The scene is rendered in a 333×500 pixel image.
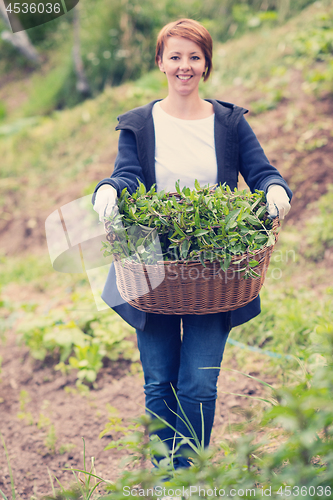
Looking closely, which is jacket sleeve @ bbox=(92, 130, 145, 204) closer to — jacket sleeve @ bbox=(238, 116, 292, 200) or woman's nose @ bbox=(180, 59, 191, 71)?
woman's nose @ bbox=(180, 59, 191, 71)

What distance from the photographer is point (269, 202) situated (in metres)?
1.46

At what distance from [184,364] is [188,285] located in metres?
0.46

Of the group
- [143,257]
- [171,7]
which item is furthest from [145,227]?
[171,7]

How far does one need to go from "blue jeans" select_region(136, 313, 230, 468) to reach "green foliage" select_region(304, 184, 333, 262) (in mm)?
2192

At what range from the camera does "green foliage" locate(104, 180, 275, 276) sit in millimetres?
1349

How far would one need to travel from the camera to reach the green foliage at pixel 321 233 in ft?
11.7

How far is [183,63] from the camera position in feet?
5.36

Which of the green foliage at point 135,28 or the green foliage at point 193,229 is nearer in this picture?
the green foliage at point 193,229

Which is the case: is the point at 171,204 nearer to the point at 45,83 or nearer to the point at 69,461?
the point at 69,461

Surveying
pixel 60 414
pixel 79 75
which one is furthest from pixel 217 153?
pixel 79 75

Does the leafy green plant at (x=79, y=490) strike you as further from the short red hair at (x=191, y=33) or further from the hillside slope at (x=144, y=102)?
the hillside slope at (x=144, y=102)

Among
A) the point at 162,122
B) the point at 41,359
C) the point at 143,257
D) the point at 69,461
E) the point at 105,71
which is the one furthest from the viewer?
the point at 105,71

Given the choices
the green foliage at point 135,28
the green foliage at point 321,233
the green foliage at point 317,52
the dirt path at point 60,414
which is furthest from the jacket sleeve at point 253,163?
the green foliage at point 135,28

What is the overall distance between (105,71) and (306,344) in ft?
24.0
